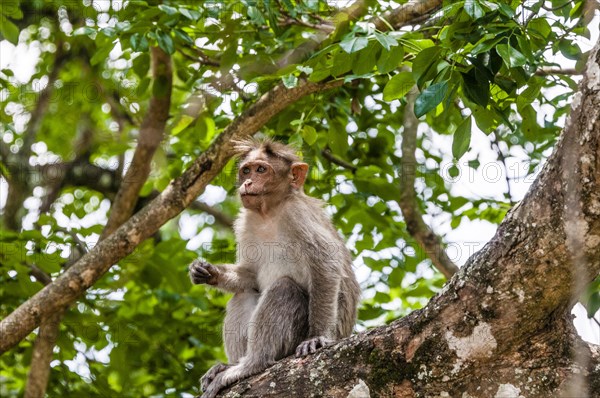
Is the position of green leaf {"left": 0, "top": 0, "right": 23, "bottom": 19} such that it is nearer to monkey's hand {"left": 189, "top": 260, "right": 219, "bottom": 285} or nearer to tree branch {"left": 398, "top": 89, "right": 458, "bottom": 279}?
monkey's hand {"left": 189, "top": 260, "right": 219, "bottom": 285}

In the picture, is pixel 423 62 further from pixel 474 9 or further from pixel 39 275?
pixel 39 275

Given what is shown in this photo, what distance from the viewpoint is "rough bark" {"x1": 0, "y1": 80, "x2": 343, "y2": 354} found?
29.7 ft

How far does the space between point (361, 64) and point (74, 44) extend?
943cm

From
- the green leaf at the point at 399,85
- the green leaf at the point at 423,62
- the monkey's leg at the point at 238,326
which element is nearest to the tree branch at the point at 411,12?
the green leaf at the point at 399,85

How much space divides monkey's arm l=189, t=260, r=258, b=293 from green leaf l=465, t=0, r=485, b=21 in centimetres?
410

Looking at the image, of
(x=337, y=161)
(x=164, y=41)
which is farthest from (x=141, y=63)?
(x=337, y=161)

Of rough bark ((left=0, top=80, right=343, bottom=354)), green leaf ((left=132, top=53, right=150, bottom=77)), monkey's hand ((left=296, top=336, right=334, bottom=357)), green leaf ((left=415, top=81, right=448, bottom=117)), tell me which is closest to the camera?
green leaf ((left=415, top=81, right=448, bottom=117))

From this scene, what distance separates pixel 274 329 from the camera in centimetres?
785

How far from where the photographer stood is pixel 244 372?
25.0 feet

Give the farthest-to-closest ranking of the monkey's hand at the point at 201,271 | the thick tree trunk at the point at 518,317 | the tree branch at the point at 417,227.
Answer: the tree branch at the point at 417,227, the monkey's hand at the point at 201,271, the thick tree trunk at the point at 518,317

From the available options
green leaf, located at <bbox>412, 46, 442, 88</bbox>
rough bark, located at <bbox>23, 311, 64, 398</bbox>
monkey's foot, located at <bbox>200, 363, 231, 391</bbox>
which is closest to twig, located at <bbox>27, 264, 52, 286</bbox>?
rough bark, located at <bbox>23, 311, 64, 398</bbox>

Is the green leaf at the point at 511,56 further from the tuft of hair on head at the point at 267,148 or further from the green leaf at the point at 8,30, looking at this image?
the green leaf at the point at 8,30

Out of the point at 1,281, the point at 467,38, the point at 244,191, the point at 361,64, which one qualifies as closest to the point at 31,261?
the point at 1,281

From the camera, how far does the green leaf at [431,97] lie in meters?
5.85
